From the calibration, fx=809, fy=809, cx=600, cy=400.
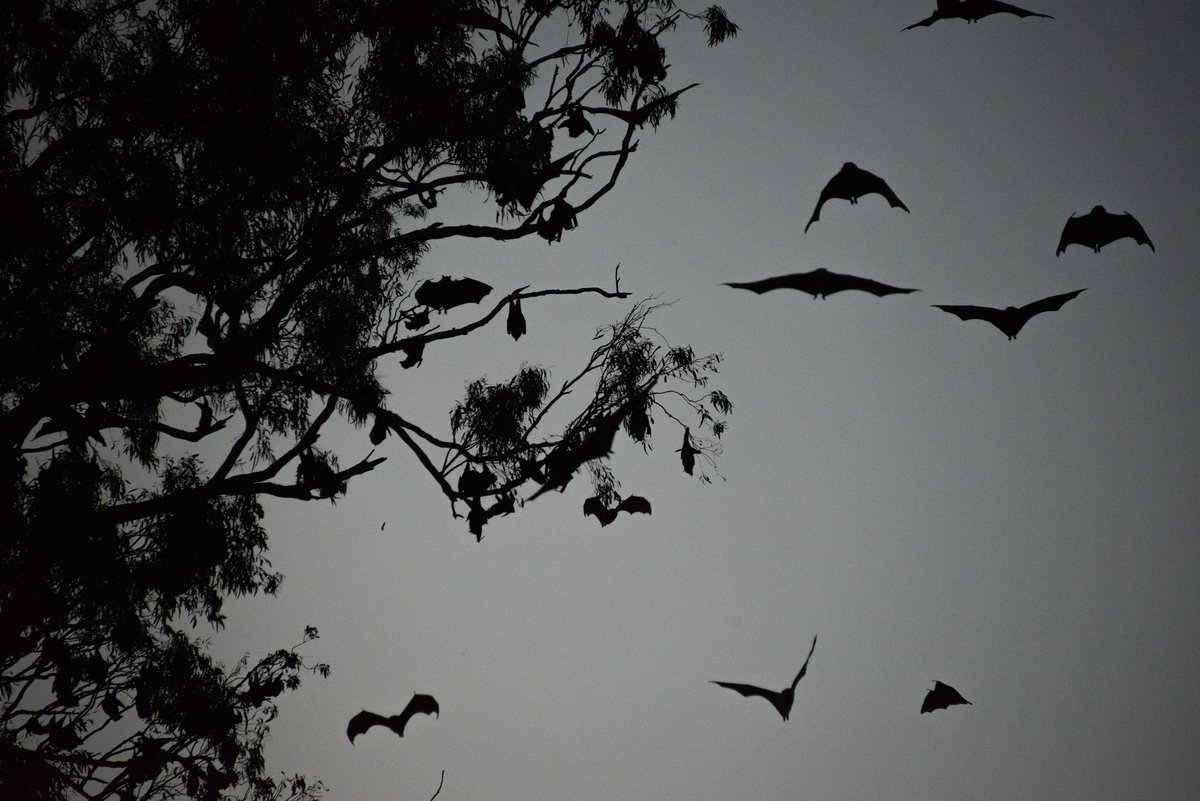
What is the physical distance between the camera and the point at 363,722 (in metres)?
5.58

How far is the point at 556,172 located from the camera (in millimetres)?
5699

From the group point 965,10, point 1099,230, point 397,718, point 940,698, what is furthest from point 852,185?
point 397,718

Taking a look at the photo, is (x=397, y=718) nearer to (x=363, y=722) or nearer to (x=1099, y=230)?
(x=363, y=722)

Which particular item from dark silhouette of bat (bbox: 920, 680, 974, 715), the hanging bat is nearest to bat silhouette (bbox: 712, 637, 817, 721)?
dark silhouette of bat (bbox: 920, 680, 974, 715)

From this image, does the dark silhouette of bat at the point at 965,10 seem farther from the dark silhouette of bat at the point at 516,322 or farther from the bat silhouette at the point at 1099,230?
the dark silhouette of bat at the point at 516,322

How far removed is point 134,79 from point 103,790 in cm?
528

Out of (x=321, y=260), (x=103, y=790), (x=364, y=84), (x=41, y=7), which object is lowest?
(x=103, y=790)

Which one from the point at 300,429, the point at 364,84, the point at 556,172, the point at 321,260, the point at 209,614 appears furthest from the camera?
the point at 209,614

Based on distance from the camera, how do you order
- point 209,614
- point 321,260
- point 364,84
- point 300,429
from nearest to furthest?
point 321,260 → point 364,84 → point 300,429 → point 209,614

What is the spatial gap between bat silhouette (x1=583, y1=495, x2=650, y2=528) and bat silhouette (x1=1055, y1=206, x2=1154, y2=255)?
140 inches

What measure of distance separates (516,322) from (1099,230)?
3.64 meters

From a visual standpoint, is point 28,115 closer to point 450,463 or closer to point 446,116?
point 446,116

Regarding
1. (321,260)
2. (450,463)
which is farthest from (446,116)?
(450,463)

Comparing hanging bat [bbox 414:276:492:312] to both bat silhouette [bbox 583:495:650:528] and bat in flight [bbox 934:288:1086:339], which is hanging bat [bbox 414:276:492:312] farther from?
bat in flight [bbox 934:288:1086:339]
